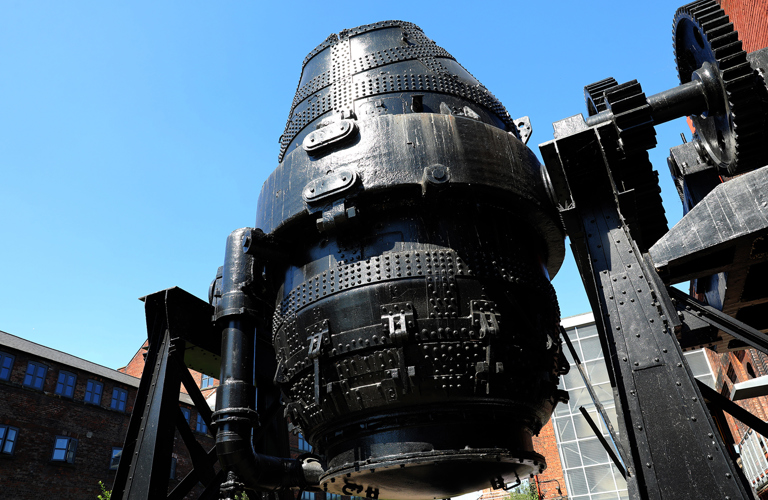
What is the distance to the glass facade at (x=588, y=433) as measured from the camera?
26.5 m

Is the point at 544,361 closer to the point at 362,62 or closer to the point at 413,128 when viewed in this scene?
the point at 413,128

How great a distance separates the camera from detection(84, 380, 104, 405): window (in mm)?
23359

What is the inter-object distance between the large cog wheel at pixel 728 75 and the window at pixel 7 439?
23.7 meters

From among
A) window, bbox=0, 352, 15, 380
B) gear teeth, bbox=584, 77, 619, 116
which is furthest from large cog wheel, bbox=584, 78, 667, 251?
window, bbox=0, 352, 15, 380

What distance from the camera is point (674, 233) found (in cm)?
509

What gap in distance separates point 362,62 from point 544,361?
409 cm

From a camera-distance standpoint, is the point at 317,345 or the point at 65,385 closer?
the point at 317,345

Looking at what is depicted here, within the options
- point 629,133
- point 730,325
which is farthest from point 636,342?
point 629,133

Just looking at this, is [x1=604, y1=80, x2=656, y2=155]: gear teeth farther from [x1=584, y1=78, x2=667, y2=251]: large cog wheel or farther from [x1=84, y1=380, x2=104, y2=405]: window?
[x1=84, y1=380, x2=104, y2=405]: window

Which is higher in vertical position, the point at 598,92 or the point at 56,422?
the point at 56,422

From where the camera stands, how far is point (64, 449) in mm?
21516

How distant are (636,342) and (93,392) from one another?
25228 mm

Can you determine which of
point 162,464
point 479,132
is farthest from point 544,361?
point 162,464

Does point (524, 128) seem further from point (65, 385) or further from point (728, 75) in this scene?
point (65, 385)
